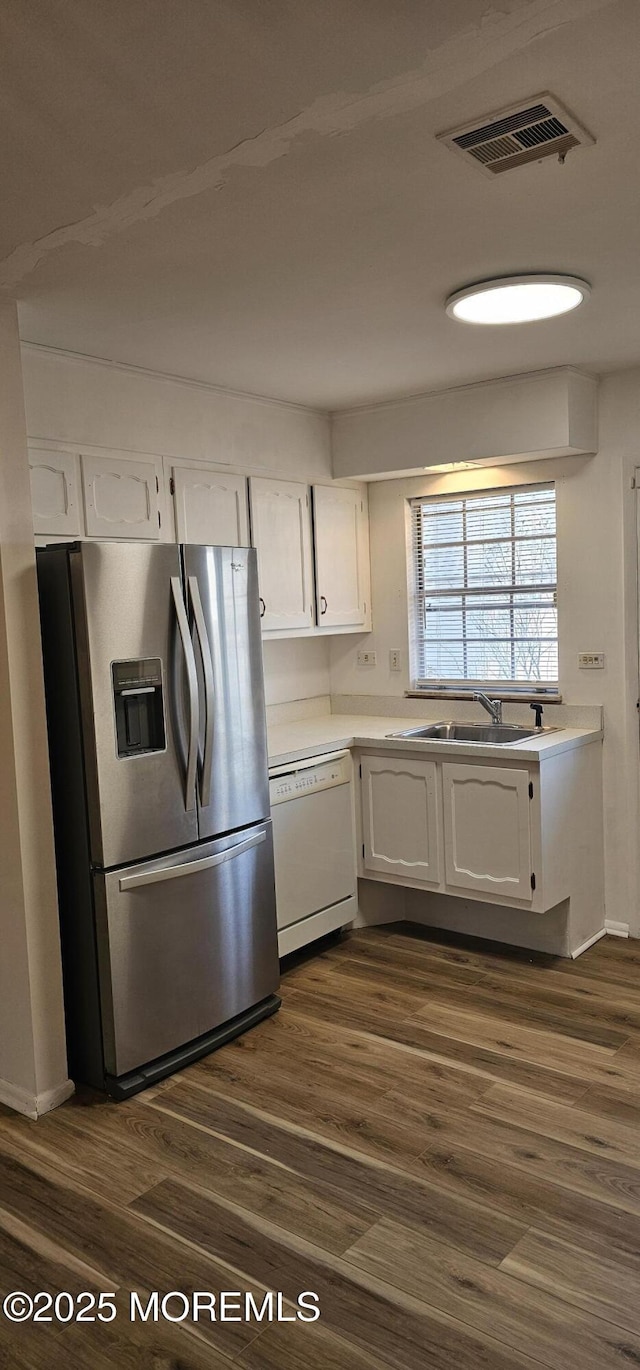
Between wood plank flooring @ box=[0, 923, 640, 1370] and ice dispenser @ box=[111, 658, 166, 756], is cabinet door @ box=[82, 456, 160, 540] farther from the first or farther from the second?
wood plank flooring @ box=[0, 923, 640, 1370]

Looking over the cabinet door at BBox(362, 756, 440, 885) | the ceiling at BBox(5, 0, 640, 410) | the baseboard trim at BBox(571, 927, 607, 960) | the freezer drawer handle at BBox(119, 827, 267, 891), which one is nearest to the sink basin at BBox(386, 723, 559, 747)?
the cabinet door at BBox(362, 756, 440, 885)

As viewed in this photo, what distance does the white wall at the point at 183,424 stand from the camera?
10.6 feet

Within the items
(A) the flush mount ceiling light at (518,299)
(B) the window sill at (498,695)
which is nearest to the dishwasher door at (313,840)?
(B) the window sill at (498,695)

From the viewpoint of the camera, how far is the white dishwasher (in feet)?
12.4

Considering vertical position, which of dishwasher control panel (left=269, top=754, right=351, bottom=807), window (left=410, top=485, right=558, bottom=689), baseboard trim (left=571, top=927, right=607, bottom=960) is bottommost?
baseboard trim (left=571, top=927, right=607, bottom=960)

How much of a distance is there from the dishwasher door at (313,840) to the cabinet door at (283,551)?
723mm

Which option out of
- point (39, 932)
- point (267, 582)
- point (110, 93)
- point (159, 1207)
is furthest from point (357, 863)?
point (110, 93)

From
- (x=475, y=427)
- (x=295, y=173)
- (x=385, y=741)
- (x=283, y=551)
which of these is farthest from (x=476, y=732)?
(x=295, y=173)

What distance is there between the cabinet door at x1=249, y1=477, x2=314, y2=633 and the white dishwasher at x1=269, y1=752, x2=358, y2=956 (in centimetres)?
70

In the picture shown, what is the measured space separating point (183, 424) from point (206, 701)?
128 centimetres

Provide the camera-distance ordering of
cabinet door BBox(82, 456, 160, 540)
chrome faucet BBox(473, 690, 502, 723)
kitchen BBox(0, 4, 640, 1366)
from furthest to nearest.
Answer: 1. chrome faucet BBox(473, 690, 502, 723)
2. cabinet door BBox(82, 456, 160, 540)
3. kitchen BBox(0, 4, 640, 1366)

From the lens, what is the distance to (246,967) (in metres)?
3.34

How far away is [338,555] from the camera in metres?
4.64

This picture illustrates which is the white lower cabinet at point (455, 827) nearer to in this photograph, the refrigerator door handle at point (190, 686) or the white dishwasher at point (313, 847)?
the white dishwasher at point (313, 847)
